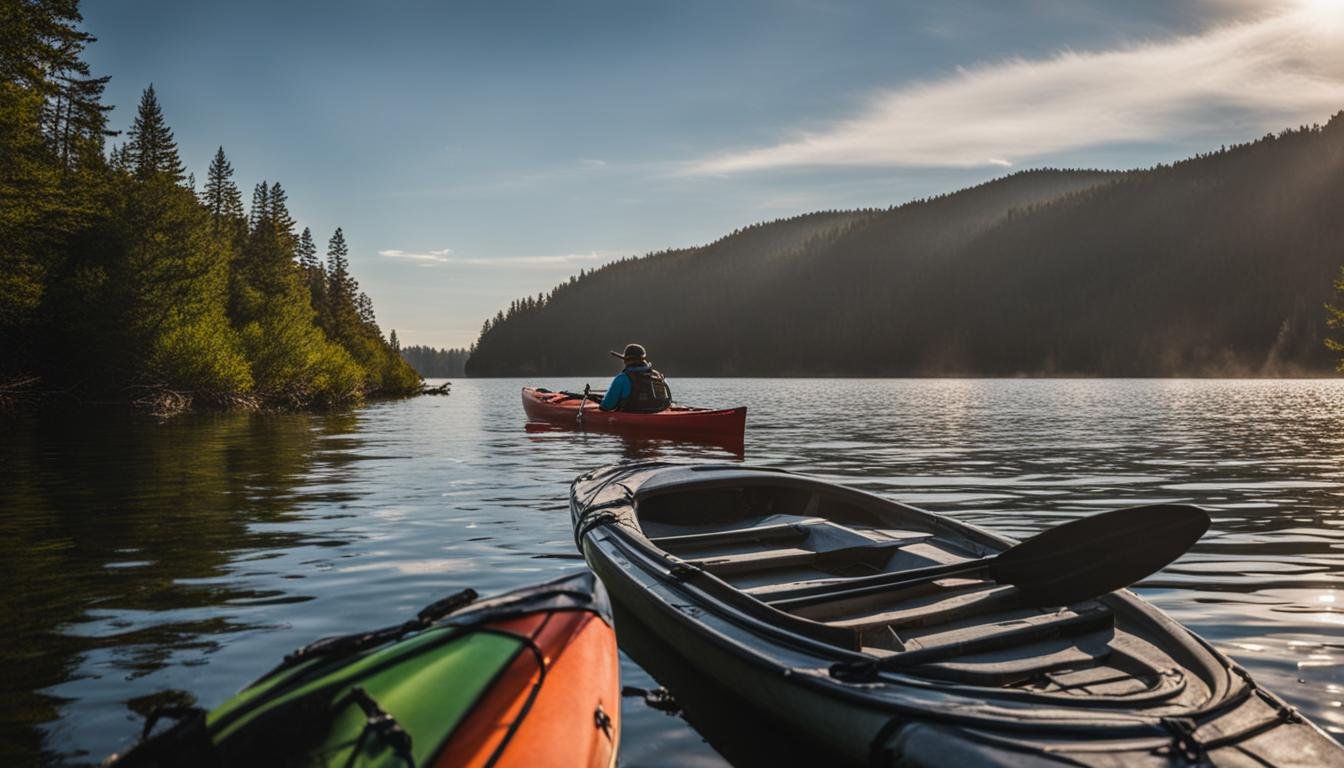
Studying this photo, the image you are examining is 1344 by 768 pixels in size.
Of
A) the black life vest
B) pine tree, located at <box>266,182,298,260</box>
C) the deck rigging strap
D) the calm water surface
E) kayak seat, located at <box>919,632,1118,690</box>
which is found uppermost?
pine tree, located at <box>266,182,298,260</box>

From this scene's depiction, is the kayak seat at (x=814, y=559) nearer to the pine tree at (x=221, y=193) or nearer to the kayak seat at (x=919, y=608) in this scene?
the kayak seat at (x=919, y=608)

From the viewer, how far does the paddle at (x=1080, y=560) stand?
16.7 feet

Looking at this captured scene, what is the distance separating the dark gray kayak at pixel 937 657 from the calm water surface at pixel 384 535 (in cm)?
74

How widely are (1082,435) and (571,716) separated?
28.4 metres

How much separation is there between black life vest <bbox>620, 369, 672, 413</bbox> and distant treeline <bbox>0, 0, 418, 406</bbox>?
73.6ft

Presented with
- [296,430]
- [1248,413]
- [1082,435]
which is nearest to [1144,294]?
[1248,413]

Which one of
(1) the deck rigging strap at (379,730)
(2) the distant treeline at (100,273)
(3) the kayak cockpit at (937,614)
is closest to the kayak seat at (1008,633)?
(3) the kayak cockpit at (937,614)

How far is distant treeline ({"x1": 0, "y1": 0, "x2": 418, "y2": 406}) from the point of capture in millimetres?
30391

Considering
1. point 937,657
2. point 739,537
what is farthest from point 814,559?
point 937,657

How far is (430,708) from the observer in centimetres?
326

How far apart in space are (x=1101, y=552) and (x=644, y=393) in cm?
1883

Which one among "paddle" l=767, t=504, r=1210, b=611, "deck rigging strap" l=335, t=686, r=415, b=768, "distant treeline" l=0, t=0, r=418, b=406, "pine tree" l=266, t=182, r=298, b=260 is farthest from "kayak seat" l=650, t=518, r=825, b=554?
"pine tree" l=266, t=182, r=298, b=260

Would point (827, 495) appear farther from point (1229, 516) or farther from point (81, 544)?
point (81, 544)

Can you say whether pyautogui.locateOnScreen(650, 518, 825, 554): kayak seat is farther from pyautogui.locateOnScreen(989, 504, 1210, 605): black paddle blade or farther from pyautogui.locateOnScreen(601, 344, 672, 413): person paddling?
pyautogui.locateOnScreen(601, 344, 672, 413): person paddling
